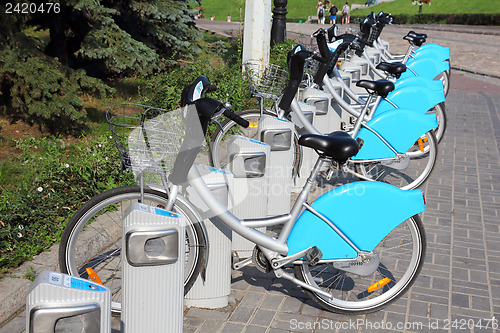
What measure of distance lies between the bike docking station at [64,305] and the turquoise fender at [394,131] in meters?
3.75

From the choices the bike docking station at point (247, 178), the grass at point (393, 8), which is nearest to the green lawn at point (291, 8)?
the grass at point (393, 8)

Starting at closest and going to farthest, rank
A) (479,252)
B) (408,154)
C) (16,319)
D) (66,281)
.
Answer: (66,281) < (16,319) < (479,252) < (408,154)

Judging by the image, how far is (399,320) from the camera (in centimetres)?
380

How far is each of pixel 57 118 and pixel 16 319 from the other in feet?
10.7

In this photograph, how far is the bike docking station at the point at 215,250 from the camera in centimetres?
359

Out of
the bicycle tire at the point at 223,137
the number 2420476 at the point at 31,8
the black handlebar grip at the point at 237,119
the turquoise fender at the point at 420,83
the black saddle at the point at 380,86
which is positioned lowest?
the bicycle tire at the point at 223,137

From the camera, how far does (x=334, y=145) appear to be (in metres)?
3.45

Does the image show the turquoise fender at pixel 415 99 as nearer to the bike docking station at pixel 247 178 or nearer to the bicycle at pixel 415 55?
the bicycle at pixel 415 55

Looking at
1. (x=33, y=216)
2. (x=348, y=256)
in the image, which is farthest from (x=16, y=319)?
(x=348, y=256)

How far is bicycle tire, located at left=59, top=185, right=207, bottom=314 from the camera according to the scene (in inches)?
136

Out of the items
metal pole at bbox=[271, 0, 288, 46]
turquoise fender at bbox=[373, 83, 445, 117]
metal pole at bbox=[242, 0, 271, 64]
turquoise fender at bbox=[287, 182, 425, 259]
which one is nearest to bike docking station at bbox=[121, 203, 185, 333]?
turquoise fender at bbox=[287, 182, 425, 259]

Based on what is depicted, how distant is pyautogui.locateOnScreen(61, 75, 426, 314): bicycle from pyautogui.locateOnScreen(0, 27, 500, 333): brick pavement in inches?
5.8

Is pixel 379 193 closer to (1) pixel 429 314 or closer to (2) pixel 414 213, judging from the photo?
(2) pixel 414 213

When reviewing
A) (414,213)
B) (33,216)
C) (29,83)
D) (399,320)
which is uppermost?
(29,83)
